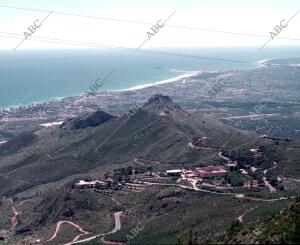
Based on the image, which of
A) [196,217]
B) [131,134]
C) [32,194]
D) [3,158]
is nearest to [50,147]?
[3,158]

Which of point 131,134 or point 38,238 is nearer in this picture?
point 38,238

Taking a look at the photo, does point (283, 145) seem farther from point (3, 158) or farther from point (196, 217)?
point (3, 158)

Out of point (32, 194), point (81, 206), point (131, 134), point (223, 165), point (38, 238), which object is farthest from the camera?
point (131, 134)

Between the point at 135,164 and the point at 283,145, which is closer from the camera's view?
the point at 283,145

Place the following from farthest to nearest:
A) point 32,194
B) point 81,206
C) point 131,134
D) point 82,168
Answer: point 131,134 < point 82,168 < point 32,194 < point 81,206

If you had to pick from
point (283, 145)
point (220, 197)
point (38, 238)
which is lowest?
point (38, 238)

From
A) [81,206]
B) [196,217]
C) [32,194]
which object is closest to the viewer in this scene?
[196,217]

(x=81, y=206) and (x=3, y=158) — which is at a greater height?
(x=3, y=158)

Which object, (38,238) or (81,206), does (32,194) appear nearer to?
(81,206)

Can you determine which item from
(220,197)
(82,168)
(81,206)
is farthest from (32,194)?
(220,197)
